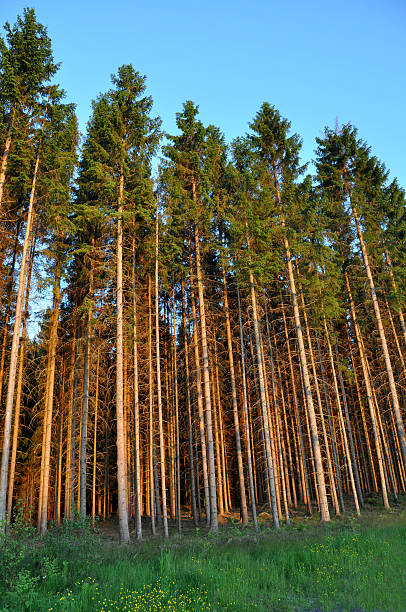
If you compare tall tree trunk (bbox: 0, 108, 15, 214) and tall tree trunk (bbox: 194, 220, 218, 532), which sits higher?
tall tree trunk (bbox: 0, 108, 15, 214)

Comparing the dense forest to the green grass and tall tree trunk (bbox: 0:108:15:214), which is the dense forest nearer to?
tall tree trunk (bbox: 0:108:15:214)

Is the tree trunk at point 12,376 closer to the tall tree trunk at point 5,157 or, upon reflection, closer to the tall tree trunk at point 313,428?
the tall tree trunk at point 5,157

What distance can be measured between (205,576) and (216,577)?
0.70 feet

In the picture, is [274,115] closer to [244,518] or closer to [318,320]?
[318,320]

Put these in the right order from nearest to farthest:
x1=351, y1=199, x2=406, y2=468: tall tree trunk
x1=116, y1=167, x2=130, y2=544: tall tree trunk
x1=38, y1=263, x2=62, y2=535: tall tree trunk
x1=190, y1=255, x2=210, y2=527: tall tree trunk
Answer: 1. x1=116, y1=167, x2=130, y2=544: tall tree trunk
2. x1=38, y1=263, x2=62, y2=535: tall tree trunk
3. x1=190, y1=255, x2=210, y2=527: tall tree trunk
4. x1=351, y1=199, x2=406, y2=468: tall tree trunk

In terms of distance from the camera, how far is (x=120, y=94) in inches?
657

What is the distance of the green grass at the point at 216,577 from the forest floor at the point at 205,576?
0.02 metres

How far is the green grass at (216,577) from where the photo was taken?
5.74 m

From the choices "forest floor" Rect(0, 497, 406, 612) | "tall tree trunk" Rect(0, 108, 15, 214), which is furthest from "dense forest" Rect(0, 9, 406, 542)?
"forest floor" Rect(0, 497, 406, 612)

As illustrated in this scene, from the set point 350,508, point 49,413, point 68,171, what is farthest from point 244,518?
point 68,171

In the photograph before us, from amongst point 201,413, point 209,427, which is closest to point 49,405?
point 201,413

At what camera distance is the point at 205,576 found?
22.4 ft

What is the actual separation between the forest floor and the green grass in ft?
0.06

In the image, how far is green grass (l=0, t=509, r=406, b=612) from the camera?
5.74 meters
